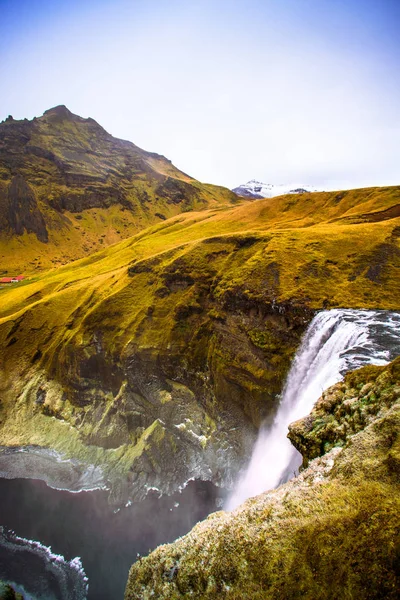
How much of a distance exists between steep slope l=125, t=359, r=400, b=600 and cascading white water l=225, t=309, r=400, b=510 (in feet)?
34.4

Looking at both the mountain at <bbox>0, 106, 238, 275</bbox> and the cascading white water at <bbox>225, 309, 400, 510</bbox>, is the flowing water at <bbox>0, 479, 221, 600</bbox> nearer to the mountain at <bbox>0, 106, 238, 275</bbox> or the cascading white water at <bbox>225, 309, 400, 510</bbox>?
the cascading white water at <bbox>225, 309, 400, 510</bbox>

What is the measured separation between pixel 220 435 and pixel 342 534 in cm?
3085

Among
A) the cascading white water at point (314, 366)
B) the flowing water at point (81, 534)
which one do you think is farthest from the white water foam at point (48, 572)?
the cascading white water at point (314, 366)

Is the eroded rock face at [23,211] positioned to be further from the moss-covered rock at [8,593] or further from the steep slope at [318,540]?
the steep slope at [318,540]

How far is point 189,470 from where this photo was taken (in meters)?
36.1

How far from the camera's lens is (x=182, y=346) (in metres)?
42.5

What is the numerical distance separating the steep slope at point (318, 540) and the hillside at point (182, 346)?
68.9 ft

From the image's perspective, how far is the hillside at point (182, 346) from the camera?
1358 inches

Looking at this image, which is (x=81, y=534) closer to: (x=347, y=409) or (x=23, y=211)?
(x=347, y=409)

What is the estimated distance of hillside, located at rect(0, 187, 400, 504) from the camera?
113 ft

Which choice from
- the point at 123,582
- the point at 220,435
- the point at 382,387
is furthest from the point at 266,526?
the point at 220,435

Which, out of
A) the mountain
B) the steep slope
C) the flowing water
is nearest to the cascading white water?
the flowing water

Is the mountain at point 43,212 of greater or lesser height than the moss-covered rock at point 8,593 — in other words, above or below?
above

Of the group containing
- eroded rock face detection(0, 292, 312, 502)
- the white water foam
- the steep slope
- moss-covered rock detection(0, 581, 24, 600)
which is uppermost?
the steep slope
